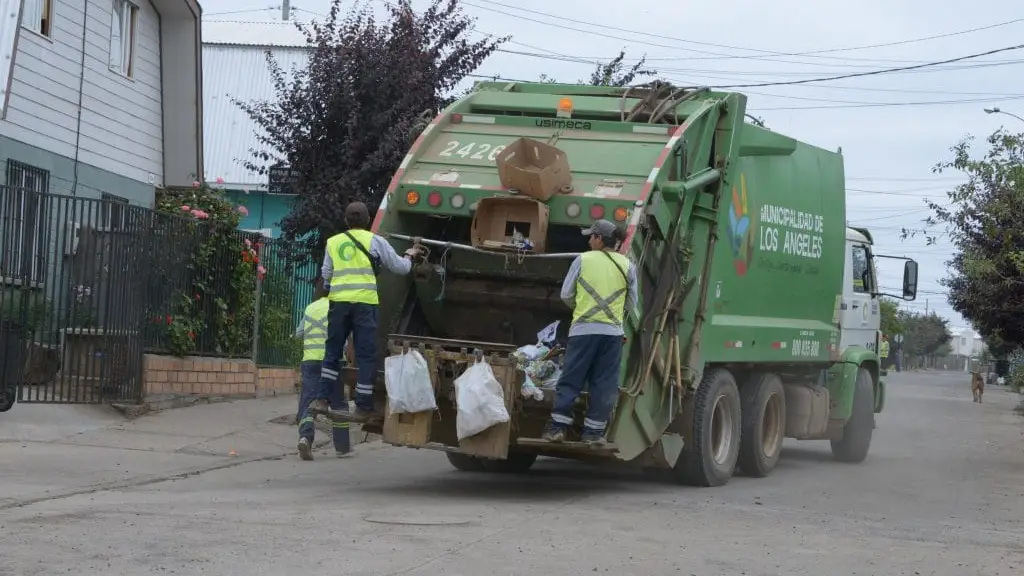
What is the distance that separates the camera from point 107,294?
41.8ft

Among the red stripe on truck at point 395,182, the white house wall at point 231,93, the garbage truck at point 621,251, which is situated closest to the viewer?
the garbage truck at point 621,251

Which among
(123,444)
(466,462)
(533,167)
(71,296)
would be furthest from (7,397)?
(533,167)

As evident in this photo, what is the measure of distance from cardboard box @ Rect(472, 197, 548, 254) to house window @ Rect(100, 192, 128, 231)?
444cm

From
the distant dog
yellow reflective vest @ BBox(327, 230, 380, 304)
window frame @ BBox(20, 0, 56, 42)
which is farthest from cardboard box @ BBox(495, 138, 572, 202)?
the distant dog

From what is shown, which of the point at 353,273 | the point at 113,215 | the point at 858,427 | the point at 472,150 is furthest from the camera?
the point at 858,427

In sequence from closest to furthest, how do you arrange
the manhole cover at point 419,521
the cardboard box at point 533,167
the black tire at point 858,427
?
the manhole cover at point 419,521 < the cardboard box at point 533,167 < the black tire at point 858,427

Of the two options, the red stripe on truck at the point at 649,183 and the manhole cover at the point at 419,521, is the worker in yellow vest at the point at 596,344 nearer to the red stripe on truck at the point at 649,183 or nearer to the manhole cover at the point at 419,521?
the red stripe on truck at the point at 649,183

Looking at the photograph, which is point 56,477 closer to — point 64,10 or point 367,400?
point 367,400

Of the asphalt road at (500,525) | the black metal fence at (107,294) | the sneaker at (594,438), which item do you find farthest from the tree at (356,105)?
the sneaker at (594,438)

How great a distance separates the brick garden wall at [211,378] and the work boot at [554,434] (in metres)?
5.60

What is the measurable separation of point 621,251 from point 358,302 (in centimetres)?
191

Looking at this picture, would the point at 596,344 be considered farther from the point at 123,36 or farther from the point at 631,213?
the point at 123,36

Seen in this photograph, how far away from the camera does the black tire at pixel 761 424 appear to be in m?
11.5

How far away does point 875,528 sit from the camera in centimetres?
866
